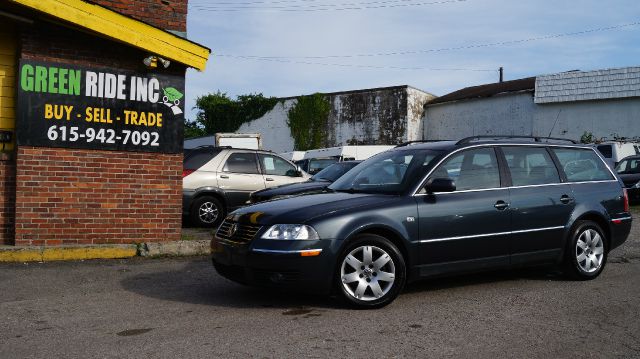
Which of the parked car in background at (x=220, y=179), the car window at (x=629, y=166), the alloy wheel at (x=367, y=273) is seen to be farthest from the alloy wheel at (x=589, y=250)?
the car window at (x=629, y=166)

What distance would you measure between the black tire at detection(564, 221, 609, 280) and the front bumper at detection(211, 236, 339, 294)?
9.94 feet

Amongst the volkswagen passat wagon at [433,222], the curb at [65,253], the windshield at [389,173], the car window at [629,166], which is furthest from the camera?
the car window at [629,166]

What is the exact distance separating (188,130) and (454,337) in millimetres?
52515

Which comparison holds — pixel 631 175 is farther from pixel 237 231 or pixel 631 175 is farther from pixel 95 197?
pixel 237 231

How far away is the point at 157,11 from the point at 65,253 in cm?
367

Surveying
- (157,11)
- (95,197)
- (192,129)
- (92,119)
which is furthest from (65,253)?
(192,129)

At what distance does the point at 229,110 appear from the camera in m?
43.7

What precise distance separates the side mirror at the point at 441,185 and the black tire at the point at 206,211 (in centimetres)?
685

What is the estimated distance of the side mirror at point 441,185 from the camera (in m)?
6.12

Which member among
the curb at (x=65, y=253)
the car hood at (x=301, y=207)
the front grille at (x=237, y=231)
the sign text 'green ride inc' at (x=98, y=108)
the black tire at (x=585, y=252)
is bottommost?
the curb at (x=65, y=253)

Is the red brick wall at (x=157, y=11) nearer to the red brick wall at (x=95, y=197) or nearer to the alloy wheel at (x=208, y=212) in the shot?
the red brick wall at (x=95, y=197)

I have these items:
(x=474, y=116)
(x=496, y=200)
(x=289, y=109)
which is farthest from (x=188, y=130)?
(x=496, y=200)

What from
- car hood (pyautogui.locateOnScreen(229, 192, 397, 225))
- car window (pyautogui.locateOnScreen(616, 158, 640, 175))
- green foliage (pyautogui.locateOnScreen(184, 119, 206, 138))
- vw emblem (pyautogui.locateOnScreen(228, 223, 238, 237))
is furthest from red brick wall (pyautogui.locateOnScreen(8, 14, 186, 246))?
green foliage (pyautogui.locateOnScreen(184, 119, 206, 138))

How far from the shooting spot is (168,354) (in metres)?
4.43
